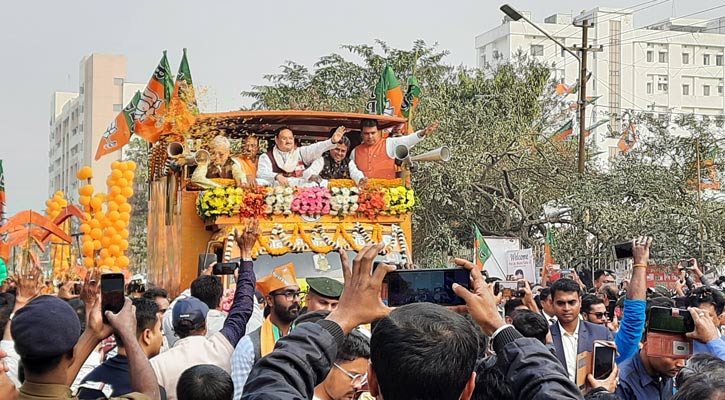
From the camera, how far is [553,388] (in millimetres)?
2957

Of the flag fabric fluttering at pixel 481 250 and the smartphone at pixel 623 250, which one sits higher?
the smartphone at pixel 623 250

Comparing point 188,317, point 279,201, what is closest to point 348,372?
point 188,317

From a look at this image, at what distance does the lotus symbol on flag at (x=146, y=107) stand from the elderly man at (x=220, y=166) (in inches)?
52.6

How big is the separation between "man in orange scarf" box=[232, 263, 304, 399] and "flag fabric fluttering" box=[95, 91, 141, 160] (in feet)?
31.2

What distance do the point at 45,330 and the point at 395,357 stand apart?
1.55 metres

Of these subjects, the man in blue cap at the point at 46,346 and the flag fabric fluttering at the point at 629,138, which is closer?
the man in blue cap at the point at 46,346

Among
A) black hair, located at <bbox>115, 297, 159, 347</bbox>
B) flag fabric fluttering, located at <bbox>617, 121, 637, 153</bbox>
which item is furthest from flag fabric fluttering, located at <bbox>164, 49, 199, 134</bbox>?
flag fabric fluttering, located at <bbox>617, 121, 637, 153</bbox>

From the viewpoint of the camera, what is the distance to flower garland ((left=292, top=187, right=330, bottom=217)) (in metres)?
15.1

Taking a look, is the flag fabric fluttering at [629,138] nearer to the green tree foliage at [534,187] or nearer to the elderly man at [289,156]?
the green tree foliage at [534,187]

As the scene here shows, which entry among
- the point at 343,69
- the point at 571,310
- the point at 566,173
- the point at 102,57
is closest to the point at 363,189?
the point at 571,310

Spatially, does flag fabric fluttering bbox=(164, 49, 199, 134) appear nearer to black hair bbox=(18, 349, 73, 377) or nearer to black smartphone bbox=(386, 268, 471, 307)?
black hair bbox=(18, 349, 73, 377)

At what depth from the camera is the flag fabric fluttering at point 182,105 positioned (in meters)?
15.5

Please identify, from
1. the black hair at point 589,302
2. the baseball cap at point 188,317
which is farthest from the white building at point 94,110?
the baseball cap at point 188,317

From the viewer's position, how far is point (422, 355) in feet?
9.37
